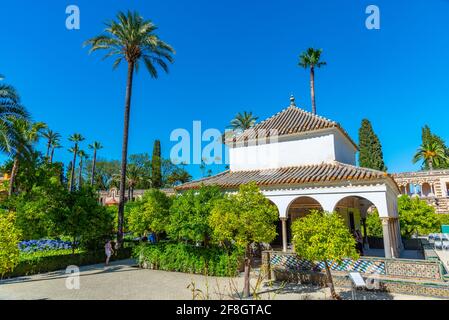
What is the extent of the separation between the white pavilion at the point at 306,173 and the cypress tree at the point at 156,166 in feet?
163

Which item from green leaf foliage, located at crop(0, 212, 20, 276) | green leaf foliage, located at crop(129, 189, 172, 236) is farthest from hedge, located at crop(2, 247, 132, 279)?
green leaf foliage, located at crop(0, 212, 20, 276)

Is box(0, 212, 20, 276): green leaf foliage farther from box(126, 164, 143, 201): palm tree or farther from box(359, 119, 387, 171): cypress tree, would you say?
box(359, 119, 387, 171): cypress tree

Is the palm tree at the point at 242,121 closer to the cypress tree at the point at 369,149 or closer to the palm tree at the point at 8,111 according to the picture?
the cypress tree at the point at 369,149

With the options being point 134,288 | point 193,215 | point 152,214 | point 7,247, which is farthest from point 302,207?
point 7,247

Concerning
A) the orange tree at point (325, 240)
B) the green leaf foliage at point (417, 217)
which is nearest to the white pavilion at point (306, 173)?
the orange tree at point (325, 240)

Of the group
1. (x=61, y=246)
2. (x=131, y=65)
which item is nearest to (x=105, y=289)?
(x=61, y=246)

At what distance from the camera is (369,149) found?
5397 cm

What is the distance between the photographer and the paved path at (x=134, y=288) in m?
10.7

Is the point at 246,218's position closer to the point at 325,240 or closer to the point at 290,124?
the point at 325,240

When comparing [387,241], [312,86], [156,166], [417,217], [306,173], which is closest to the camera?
[387,241]

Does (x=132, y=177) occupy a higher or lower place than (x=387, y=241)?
higher

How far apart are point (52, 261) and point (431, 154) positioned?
61.9 metres

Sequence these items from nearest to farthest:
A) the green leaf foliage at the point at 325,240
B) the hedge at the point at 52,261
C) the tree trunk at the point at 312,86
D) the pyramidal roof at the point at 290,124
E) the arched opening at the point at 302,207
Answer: the green leaf foliage at the point at 325,240, the hedge at the point at 52,261, the pyramidal roof at the point at 290,124, the arched opening at the point at 302,207, the tree trunk at the point at 312,86

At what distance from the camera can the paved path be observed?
35.0 feet
